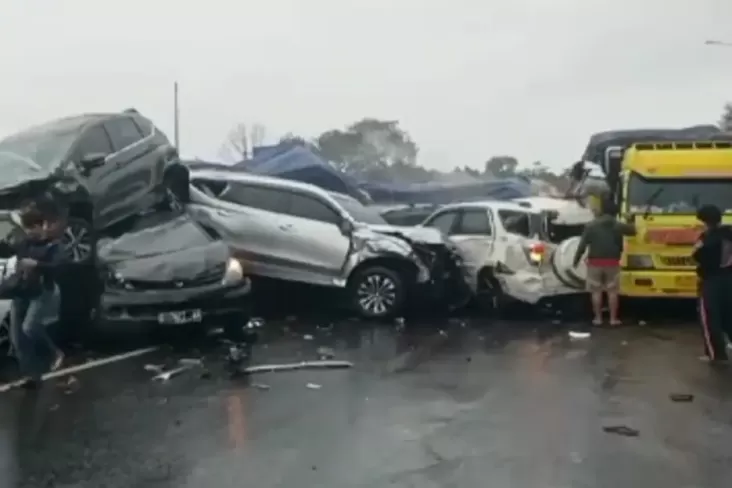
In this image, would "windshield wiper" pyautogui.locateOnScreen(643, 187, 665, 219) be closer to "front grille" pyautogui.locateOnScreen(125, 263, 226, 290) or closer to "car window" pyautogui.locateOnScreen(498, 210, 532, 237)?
"car window" pyautogui.locateOnScreen(498, 210, 532, 237)

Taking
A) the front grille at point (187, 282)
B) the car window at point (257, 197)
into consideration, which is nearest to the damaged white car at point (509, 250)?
the car window at point (257, 197)

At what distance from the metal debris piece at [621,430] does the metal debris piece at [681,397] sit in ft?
4.34

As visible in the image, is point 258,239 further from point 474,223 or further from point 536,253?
point 536,253

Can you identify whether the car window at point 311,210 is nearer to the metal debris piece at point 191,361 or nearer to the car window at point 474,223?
the car window at point 474,223

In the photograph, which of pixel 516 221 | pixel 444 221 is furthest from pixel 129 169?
pixel 516 221

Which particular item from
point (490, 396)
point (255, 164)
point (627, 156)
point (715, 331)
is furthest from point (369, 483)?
point (255, 164)

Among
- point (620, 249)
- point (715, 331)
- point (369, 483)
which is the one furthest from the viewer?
point (620, 249)

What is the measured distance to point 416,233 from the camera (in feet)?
54.2

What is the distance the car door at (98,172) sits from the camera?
1429 cm

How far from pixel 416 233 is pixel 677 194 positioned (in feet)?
12.4

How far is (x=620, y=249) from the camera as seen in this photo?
604 inches

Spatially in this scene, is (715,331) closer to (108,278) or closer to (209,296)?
(209,296)

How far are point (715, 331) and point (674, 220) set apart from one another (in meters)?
4.11

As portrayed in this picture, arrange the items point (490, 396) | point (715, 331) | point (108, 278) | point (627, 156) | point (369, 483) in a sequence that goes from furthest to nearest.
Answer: point (627, 156) → point (108, 278) → point (715, 331) → point (490, 396) → point (369, 483)
